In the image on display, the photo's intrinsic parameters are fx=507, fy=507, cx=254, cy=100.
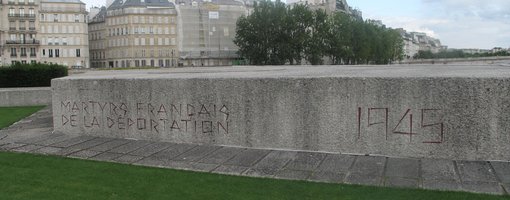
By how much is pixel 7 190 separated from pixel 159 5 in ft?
356

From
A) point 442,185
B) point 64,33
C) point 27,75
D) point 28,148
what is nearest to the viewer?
point 442,185

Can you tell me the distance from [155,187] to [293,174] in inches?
66.9

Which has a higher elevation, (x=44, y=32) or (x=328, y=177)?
(x=44, y=32)

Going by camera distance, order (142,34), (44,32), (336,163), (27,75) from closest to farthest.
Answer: (336,163), (27,75), (44,32), (142,34)

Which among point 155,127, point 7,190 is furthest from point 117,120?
point 7,190

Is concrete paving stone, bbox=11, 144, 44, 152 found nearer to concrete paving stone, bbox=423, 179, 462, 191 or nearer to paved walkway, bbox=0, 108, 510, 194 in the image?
paved walkway, bbox=0, 108, 510, 194

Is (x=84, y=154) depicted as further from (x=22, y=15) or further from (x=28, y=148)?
(x=22, y=15)

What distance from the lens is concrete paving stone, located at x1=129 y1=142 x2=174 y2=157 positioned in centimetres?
784

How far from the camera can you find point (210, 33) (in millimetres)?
91062

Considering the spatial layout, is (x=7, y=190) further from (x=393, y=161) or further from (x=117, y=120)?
(x=393, y=161)

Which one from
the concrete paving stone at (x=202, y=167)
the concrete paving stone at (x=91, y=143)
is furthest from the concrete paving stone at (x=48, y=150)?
the concrete paving stone at (x=202, y=167)

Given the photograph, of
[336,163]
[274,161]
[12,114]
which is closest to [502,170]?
[336,163]

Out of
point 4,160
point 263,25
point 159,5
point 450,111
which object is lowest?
point 4,160

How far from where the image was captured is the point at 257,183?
5918mm
